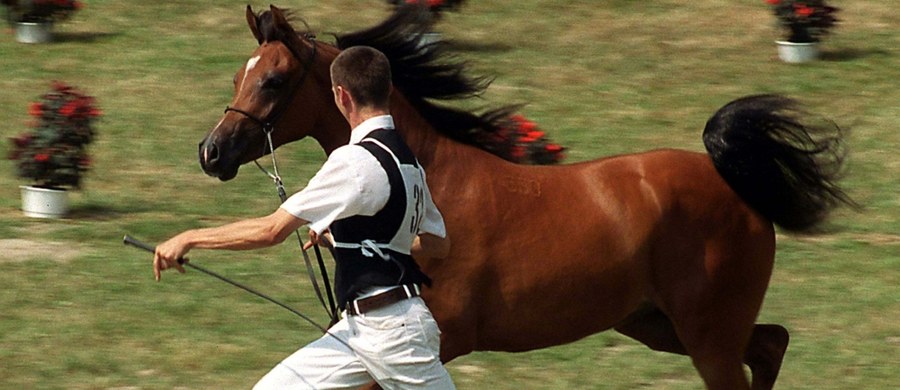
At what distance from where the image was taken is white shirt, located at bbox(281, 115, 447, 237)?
4805mm

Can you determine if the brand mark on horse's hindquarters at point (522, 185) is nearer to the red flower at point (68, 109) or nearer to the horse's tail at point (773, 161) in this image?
the horse's tail at point (773, 161)

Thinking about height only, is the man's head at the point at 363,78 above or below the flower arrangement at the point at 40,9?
above

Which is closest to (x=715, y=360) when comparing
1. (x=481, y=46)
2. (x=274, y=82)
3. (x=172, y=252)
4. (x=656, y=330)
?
(x=656, y=330)

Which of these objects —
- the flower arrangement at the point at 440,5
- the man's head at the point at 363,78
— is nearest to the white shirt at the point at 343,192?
the man's head at the point at 363,78

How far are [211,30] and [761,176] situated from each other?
10.3 metres

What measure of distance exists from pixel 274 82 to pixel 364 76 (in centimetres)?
123

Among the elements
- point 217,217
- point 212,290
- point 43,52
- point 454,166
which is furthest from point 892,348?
point 43,52

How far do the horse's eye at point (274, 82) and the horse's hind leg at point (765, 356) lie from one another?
248 centimetres

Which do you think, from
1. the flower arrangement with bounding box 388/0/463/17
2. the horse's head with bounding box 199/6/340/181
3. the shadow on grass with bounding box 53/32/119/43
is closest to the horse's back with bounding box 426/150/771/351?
the horse's head with bounding box 199/6/340/181

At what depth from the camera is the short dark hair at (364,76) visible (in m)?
4.98

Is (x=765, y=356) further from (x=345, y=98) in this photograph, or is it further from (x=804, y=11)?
(x=804, y=11)

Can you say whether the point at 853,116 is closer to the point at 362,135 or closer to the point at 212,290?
the point at 212,290

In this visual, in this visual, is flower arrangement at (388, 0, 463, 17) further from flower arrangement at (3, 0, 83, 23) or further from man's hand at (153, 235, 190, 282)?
man's hand at (153, 235, 190, 282)

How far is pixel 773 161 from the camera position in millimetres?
6867
